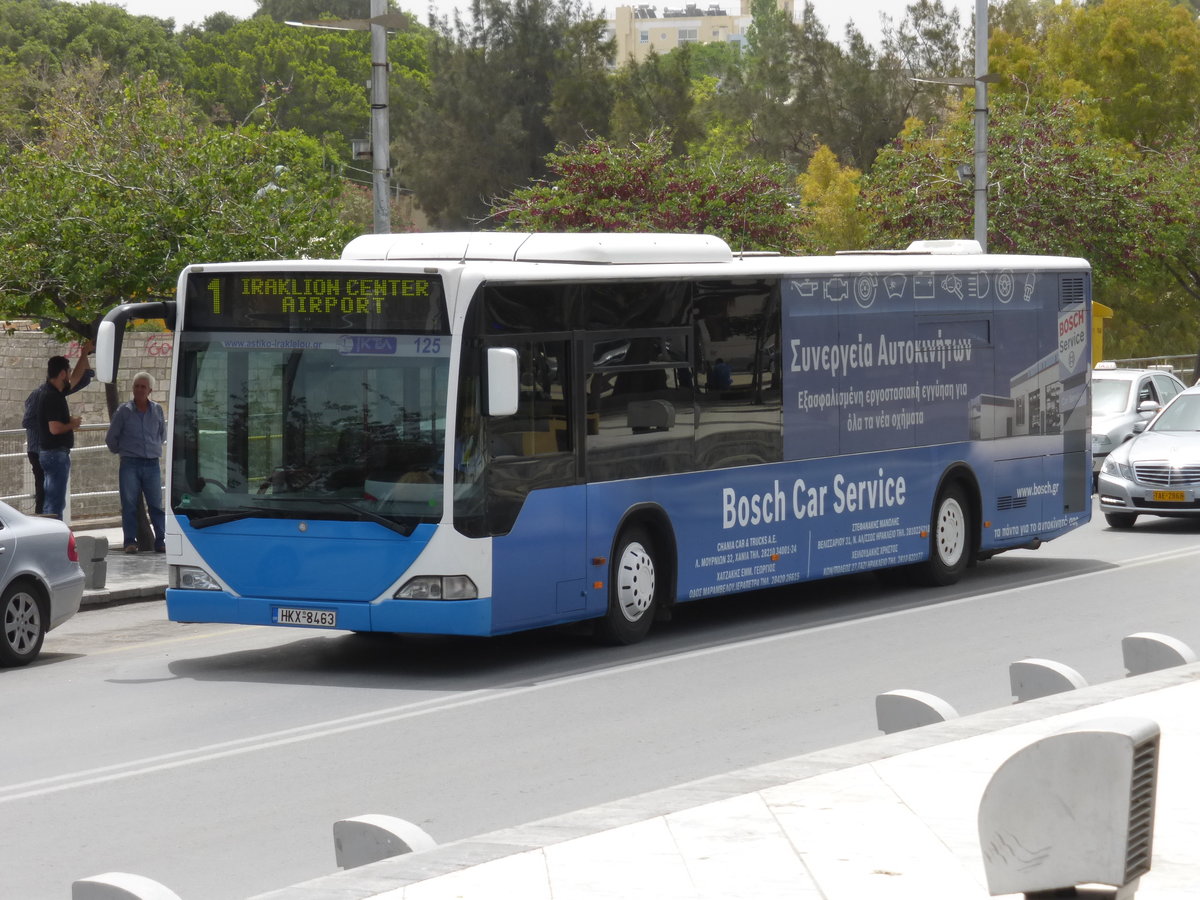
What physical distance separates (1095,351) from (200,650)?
19.9 metres

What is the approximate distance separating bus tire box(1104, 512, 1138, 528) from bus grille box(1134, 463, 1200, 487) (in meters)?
0.62

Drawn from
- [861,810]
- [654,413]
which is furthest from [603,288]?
[861,810]

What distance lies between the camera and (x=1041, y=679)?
10195 millimetres

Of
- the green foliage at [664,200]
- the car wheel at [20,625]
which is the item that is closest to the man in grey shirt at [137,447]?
the car wheel at [20,625]

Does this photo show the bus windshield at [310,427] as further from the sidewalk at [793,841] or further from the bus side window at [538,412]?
the sidewalk at [793,841]

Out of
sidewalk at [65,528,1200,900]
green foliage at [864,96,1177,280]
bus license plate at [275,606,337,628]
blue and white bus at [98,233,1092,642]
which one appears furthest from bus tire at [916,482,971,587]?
green foliage at [864,96,1177,280]

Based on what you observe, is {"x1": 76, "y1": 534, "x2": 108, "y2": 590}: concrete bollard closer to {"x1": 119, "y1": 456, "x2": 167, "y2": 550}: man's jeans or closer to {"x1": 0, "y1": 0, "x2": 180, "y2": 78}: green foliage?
{"x1": 119, "y1": 456, "x2": 167, "y2": 550}: man's jeans

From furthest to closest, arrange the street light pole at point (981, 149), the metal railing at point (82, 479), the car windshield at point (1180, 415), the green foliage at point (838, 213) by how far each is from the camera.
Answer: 1. the green foliage at point (838, 213)
2. the street light pole at point (981, 149)
3. the car windshield at point (1180, 415)
4. the metal railing at point (82, 479)

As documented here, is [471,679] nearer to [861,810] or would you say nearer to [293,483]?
[293,483]

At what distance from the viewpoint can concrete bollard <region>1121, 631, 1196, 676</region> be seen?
11141 mm

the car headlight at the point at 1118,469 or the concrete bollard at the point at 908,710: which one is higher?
the concrete bollard at the point at 908,710

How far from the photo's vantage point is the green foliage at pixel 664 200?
3450 centimetres

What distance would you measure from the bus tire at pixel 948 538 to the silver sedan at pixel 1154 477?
5.24 meters

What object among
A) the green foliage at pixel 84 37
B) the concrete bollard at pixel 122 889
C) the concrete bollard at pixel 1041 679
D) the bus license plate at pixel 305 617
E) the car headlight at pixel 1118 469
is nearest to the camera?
the concrete bollard at pixel 122 889
